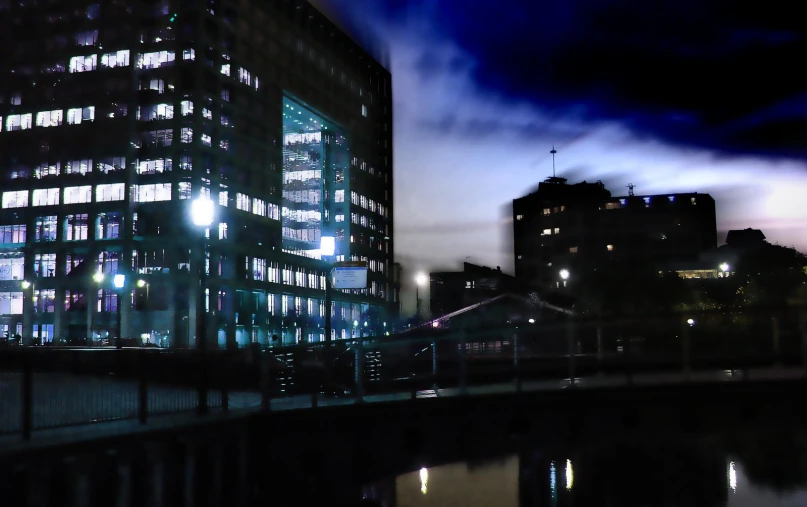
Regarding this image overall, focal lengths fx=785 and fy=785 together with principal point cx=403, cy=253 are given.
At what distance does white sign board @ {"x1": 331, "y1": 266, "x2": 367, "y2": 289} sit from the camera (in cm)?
3391

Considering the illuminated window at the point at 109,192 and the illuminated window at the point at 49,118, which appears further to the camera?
the illuminated window at the point at 49,118

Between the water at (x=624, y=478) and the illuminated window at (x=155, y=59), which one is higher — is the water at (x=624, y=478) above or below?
below

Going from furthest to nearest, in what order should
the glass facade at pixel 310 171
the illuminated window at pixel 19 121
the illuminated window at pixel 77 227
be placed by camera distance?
the glass facade at pixel 310 171, the illuminated window at pixel 19 121, the illuminated window at pixel 77 227

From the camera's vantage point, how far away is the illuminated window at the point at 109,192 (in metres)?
84.2

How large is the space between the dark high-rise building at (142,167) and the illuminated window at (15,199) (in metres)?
0.16

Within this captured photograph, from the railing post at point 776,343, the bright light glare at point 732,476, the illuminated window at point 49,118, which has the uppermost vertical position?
the illuminated window at point 49,118

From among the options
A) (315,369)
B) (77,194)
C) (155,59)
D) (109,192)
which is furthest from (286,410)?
(77,194)

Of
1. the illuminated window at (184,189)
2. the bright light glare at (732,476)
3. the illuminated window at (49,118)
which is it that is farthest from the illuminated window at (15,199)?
the bright light glare at (732,476)

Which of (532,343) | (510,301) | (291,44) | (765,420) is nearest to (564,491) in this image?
(765,420)

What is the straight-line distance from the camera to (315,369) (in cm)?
2042

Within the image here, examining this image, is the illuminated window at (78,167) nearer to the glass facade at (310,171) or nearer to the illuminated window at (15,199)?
the illuminated window at (15,199)

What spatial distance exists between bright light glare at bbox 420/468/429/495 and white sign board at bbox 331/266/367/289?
13.0 m

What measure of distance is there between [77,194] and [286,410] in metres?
77.4

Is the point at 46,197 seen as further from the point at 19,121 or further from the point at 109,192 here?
the point at 19,121
